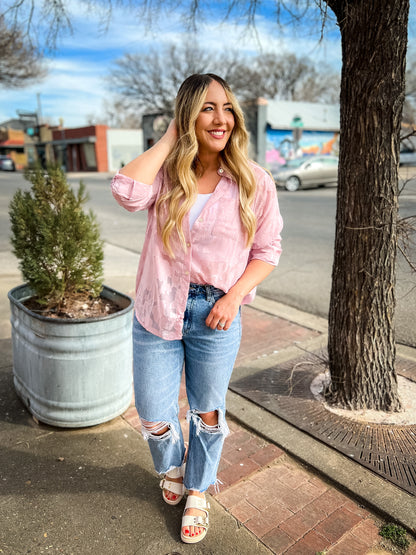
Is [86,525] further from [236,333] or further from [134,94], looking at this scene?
[134,94]

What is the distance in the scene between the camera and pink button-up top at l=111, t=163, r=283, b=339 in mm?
1952

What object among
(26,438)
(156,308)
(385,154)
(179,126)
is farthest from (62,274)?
(385,154)

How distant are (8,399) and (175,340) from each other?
1.88 metres

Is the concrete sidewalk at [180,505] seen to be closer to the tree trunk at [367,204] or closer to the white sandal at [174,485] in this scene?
the white sandal at [174,485]

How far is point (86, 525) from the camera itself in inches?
87.7

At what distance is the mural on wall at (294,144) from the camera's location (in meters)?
29.6

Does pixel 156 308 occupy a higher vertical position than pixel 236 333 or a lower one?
higher

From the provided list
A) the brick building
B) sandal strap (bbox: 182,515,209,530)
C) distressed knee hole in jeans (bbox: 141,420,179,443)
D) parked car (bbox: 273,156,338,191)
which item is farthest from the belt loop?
the brick building

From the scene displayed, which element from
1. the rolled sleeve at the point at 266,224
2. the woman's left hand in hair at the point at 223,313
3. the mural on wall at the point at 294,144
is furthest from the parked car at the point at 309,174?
the woman's left hand in hair at the point at 223,313

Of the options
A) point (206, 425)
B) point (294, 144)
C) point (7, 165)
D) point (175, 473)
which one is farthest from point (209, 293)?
point (7, 165)

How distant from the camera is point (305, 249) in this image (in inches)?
332

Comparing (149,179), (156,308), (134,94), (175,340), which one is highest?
(134,94)

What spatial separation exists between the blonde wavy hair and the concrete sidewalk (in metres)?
1.32

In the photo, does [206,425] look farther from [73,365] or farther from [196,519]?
[73,365]
